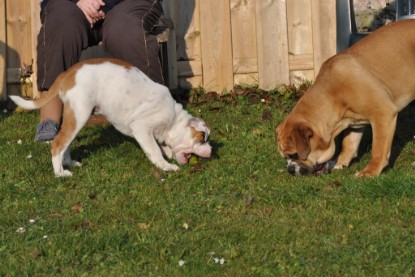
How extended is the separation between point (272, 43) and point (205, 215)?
4626 mm

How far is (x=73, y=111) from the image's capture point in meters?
6.24

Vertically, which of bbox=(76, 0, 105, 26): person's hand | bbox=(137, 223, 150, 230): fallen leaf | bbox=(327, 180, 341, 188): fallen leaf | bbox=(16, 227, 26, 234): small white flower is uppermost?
bbox=(76, 0, 105, 26): person's hand

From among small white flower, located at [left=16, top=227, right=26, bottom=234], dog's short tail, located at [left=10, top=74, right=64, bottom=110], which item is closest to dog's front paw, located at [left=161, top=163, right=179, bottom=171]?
dog's short tail, located at [left=10, top=74, right=64, bottom=110]

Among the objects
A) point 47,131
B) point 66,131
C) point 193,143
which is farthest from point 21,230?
point 47,131

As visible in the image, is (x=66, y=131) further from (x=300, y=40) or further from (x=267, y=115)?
(x=300, y=40)

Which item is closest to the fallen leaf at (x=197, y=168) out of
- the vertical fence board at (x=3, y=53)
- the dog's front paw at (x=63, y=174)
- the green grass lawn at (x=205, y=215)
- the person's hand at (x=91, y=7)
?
the green grass lawn at (x=205, y=215)

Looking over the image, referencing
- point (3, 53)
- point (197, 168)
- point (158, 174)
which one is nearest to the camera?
point (158, 174)

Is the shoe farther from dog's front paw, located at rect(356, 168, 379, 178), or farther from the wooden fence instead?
dog's front paw, located at rect(356, 168, 379, 178)

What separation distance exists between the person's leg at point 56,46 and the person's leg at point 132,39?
0.89ft

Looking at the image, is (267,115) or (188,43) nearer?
(267,115)

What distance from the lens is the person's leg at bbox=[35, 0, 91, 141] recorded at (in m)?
7.30

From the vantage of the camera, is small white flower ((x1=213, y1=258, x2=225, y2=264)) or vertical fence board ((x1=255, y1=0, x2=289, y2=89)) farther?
vertical fence board ((x1=255, y1=0, x2=289, y2=89))

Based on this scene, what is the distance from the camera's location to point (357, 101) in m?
6.02

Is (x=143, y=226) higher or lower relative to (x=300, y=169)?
higher
